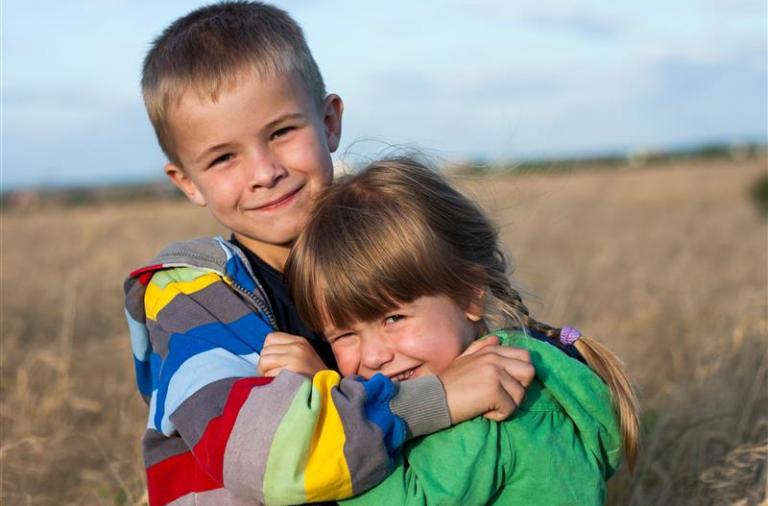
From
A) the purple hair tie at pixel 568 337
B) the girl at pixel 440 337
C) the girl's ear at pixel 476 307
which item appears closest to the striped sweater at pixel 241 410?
the girl at pixel 440 337

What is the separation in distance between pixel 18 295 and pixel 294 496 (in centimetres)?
526

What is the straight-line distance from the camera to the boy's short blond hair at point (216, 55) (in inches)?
102

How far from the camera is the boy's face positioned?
259 centimetres

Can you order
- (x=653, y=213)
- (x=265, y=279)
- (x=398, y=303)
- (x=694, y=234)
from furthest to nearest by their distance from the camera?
(x=653, y=213)
(x=694, y=234)
(x=265, y=279)
(x=398, y=303)

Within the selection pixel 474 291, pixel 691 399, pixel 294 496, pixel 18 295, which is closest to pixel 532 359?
pixel 474 291

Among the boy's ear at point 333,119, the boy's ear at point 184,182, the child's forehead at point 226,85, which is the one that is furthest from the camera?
the boy's ear at point 333,119

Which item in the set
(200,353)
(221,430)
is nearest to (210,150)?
(200,353)

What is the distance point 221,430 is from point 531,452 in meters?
0.71

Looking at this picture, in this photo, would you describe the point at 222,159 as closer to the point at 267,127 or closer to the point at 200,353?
the point at 267,127

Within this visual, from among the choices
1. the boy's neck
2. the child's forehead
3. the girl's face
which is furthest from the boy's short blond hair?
the girl's face

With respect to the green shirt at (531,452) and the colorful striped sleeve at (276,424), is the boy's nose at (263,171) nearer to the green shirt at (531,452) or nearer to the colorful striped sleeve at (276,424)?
the colorful striped sleeve at (276,424)

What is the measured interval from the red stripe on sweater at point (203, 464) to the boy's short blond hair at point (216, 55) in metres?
0.88

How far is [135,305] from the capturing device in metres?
2.57

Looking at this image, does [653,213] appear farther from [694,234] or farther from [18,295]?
[18,295]
